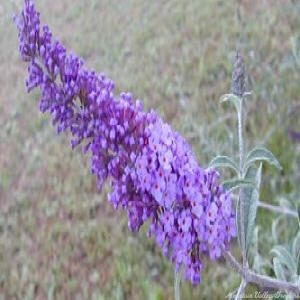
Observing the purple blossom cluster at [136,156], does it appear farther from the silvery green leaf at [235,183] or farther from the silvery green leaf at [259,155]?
the silvery green leaf at [259,155]

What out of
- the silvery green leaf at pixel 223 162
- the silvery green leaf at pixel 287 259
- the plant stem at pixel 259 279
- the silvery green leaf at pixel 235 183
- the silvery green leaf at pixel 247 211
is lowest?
the plant stem at pixel 259 279

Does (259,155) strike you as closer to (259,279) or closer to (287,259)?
(259,279)

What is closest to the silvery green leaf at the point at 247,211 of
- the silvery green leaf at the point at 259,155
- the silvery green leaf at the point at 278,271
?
the silvery green leaf at the point at 259,155

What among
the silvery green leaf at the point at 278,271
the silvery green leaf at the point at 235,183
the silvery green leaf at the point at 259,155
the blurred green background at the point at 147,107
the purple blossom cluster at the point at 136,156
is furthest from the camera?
the blurred green background at the point at 147,107

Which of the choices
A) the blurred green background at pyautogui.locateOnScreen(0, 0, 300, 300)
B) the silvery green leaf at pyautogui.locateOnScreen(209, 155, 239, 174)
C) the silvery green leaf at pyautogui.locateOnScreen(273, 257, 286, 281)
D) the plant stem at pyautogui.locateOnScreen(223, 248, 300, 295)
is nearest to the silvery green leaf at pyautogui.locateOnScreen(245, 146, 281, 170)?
the silvery green leaf at pyautogui.locateOnScreen(209, 155, 239, 174)

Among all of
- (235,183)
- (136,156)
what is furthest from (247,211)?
(136,156)

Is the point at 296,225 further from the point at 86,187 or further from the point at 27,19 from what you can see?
the point at 27,19

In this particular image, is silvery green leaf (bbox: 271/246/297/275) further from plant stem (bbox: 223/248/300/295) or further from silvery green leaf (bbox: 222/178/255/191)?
silvery green leaf (bbox: 222/178/255/191)

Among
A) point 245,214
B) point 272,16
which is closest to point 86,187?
point 272,16
